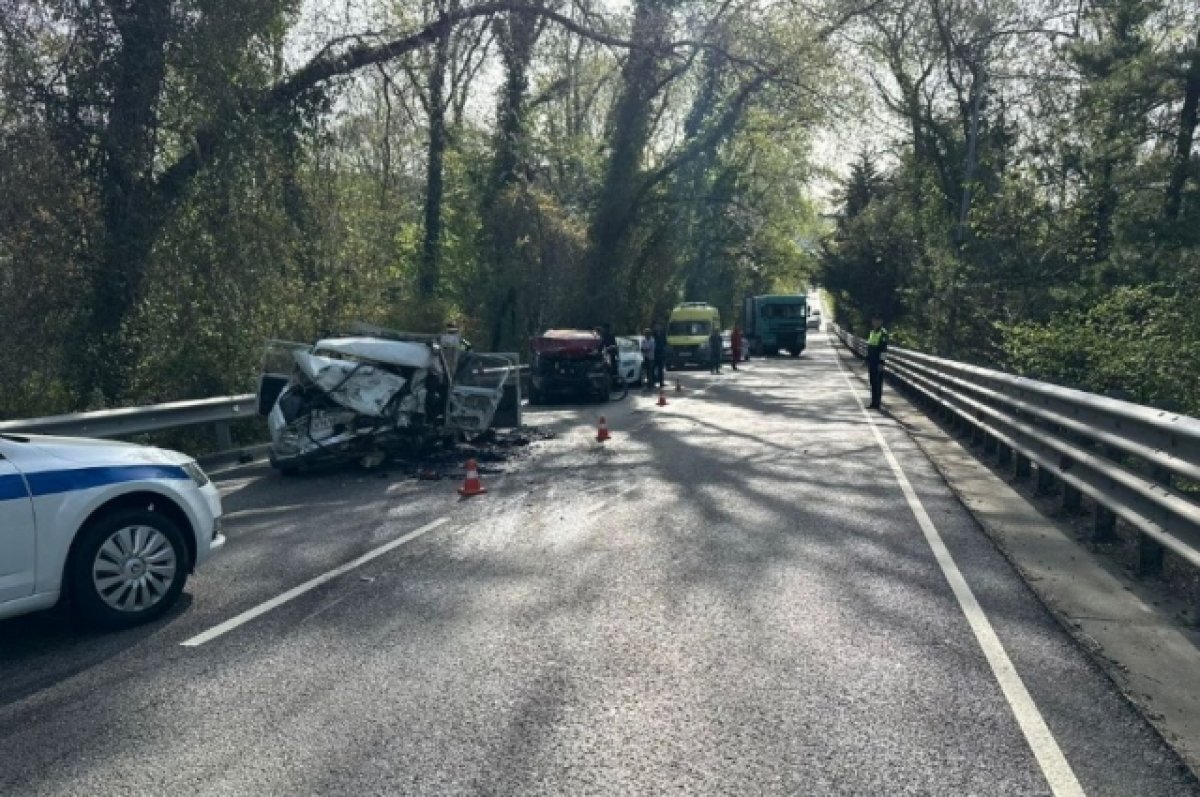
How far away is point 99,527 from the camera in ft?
17.8

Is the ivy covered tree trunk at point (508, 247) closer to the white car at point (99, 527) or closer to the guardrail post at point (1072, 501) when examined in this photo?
the guardrail post at point (1072, 501)

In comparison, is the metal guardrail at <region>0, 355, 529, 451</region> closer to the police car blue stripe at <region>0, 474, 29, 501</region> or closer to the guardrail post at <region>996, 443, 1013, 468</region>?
the police car blue stripe at <region>0, 474, 29, 501</region>

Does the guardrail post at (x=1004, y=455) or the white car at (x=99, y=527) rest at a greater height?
the white car at (x=99, y=527)

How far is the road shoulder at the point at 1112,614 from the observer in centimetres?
432

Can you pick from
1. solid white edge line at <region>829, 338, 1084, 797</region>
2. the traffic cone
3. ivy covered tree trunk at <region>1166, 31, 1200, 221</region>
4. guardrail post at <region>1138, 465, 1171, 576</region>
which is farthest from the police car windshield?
guardrail post at <region>1138, 465, 1171, 576</region>

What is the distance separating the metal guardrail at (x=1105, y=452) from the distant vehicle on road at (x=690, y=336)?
22438mm

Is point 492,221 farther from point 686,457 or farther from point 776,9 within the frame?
point 686,457

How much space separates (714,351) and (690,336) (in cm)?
151

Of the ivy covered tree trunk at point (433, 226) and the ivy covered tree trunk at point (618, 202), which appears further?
the ivy covered tree trunk at point (618, 202)

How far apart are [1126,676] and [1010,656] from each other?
54cm

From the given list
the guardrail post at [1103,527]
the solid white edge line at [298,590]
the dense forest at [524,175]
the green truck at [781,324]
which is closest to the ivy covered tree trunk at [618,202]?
the dense forest at [524,175]

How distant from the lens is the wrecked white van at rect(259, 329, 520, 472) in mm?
11062

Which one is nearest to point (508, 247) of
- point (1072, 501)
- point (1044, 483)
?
point (1044, 483)

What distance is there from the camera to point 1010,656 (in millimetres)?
4953
